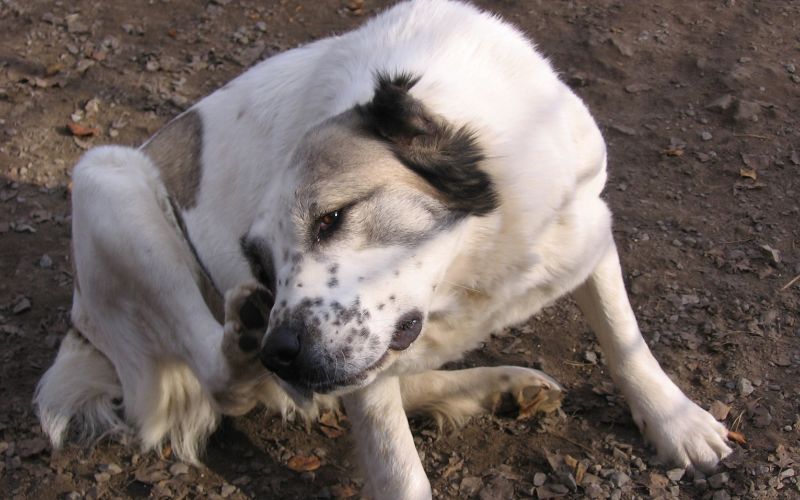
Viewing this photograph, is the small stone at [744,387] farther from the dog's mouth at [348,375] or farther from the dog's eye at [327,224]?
the dog's eye at [327,224]

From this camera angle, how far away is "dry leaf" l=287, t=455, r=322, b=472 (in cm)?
320

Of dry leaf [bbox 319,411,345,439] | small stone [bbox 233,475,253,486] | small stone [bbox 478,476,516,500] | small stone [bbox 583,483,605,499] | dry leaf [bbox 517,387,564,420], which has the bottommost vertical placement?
dry leaf [bbox 319,411,345,439]

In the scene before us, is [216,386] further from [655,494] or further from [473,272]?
[655,494]

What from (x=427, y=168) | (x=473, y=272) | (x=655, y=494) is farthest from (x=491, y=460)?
(x=427, y=168)

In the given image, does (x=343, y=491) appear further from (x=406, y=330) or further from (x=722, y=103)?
(x=722, y=103)

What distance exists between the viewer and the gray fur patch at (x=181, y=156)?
3322 mm

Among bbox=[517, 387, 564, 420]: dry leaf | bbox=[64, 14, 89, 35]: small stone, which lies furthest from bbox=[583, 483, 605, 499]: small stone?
bbox=[64, 14, 89, 35]: small stone

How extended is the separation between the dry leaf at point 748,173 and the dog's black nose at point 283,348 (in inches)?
110

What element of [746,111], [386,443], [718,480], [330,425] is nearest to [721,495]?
[718,480]

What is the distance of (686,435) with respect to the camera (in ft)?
9.77

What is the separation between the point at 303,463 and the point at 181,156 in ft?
4.10

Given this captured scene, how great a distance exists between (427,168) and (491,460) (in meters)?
1.20

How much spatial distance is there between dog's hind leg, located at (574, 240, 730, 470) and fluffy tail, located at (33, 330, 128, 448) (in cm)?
183

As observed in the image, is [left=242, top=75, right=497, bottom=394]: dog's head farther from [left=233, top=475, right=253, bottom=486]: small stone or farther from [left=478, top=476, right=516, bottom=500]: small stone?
[left=233, top=475, right=253, bottom=486]: small stone
